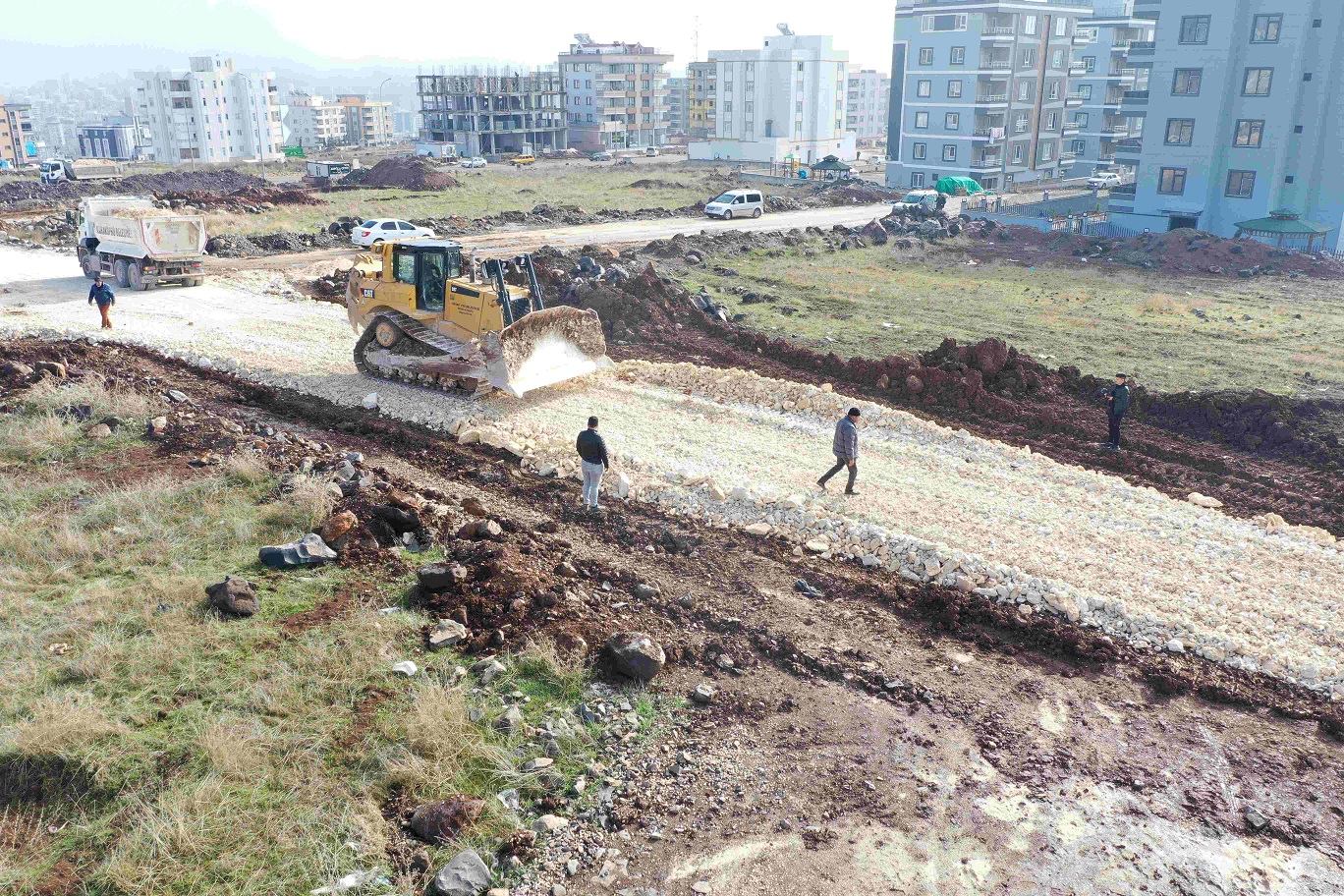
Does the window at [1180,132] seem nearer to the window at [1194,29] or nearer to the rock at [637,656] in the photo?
the window at [1194,29]

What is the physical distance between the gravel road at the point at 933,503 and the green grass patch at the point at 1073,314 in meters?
7.71

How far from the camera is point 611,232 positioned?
1790 inches

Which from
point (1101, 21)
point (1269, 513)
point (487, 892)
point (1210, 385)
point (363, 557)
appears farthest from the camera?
Answer: point (1101, 21)

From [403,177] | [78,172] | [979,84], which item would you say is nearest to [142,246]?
[403,177]

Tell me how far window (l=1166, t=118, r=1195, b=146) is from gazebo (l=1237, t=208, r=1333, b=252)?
6.18 metres

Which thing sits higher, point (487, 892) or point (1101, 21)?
point (1101, 21)

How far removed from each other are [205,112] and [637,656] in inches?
6155

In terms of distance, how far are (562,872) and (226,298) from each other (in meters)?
24.0

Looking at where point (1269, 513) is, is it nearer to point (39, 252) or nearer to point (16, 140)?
point (39, 252)

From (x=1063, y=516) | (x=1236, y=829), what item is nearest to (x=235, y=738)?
(x=1236, y=829)

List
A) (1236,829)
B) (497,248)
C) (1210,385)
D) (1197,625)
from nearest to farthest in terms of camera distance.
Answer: (1236,829) < (1197,625) < (1210,385) < (497,248)

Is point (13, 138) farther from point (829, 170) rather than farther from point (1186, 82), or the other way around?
point (1186, 82)

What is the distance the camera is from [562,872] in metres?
7.12

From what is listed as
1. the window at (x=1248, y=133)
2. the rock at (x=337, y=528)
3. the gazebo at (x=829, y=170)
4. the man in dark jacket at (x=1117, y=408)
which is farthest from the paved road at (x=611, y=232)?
the man in dark jacket at (x=1117, y=408)
